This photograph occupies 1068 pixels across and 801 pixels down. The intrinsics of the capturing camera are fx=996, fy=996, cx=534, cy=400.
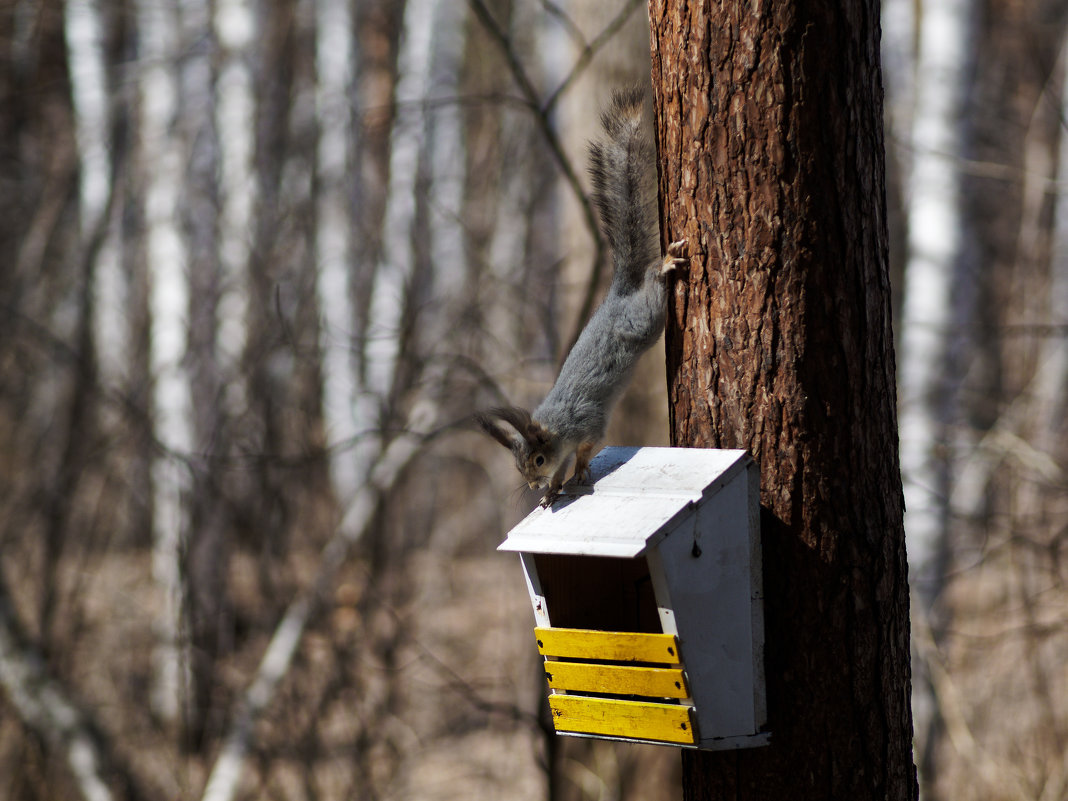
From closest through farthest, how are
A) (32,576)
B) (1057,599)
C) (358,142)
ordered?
1. (1057,599)
2. (32,576)
3. (358,142)

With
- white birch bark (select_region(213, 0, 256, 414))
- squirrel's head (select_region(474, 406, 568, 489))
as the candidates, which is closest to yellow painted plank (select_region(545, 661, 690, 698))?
squirrel's head (select_region(474, 406, 568, 489))

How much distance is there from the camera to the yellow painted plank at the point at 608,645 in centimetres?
179

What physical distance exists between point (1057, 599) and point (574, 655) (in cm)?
375

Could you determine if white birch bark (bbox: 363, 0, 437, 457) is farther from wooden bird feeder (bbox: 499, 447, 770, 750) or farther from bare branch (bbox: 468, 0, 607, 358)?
wooden bird feeder (bbox: 499, 447, 770, 750)

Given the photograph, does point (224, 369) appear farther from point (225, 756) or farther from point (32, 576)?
point (225, 756)

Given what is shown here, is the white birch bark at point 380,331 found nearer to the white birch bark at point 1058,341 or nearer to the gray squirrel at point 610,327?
the gray squirrel at point 610,327

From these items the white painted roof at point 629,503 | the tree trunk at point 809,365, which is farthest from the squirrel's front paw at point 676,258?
the white painted roof at point 629,503

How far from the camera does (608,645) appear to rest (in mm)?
1857

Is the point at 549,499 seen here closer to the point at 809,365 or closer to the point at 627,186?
the point at 809,365

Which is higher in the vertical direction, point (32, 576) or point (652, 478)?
point (652, 478)

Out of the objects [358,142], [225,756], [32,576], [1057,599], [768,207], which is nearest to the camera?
[768,207]

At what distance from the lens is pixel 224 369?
5.79 metres

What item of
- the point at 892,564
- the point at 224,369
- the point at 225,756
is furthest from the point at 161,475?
the point at 892,564

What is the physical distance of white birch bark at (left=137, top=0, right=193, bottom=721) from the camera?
17.6ft
